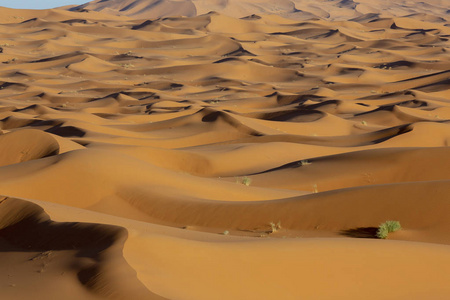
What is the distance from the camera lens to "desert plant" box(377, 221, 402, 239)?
8469 mm

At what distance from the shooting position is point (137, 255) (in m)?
5.58

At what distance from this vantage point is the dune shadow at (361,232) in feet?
28.7

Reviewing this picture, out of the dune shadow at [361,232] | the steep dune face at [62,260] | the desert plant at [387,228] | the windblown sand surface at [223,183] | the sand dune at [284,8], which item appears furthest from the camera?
the sand dune at [284,8]

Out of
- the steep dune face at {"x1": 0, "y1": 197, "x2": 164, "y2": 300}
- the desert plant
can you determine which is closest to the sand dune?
the desert plant

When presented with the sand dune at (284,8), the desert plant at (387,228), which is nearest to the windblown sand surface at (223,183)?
the desert plant at (387,228)

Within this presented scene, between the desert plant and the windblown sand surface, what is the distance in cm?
14

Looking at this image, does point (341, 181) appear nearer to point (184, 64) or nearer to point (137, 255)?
point (137, 255)

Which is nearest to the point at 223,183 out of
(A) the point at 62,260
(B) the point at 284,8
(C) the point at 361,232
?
(C) the point at 361,232

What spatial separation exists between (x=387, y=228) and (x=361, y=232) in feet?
1.30

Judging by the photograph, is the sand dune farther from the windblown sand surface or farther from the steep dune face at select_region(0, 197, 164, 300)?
the steep dune face at select_region(0, 197, 164, 300)

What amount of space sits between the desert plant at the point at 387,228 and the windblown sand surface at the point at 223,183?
0.14 meters

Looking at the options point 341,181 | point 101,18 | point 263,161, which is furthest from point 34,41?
point 341,181

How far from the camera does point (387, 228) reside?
8.62 meters

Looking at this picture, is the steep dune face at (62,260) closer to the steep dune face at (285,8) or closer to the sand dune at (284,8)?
the steep dune face at (285,8)
